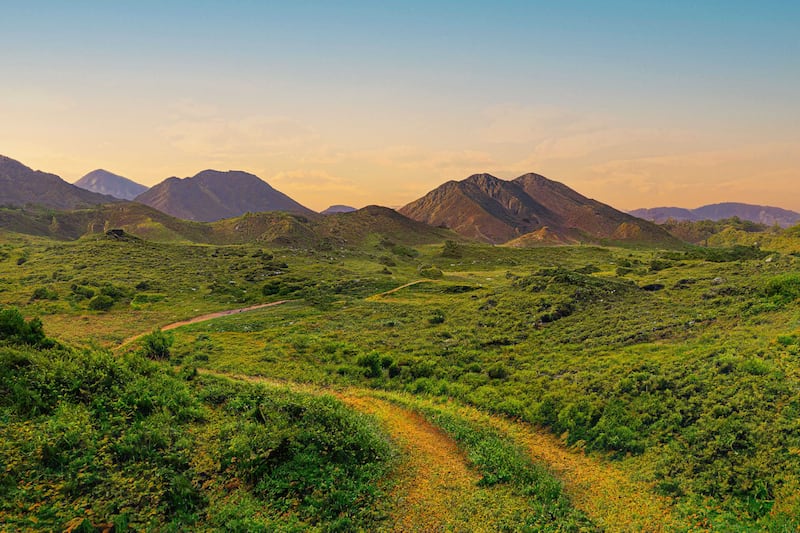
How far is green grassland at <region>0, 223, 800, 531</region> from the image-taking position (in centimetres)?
1119

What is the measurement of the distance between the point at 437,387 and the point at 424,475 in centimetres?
873

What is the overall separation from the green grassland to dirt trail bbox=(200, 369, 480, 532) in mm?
779

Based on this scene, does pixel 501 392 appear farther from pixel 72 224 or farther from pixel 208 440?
pixel 72 224

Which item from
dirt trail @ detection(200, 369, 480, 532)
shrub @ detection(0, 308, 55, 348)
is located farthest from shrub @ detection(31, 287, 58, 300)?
dirt trail @ detection(200, 369, 480, 532)

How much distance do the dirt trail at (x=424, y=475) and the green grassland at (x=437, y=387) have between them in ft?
2.56

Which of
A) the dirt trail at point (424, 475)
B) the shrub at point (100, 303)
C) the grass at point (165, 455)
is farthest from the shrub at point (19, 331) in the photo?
the shrub at point (100, 303)

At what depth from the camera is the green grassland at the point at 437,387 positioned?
36.7 ft

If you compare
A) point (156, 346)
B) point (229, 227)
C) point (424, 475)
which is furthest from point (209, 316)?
point (229, 227)

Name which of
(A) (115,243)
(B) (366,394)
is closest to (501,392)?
(B) (366,394)

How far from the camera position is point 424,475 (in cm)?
1362

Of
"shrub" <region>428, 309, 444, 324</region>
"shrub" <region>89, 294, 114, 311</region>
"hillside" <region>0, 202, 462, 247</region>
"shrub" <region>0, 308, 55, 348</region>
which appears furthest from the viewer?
"hillside" <region>0, 202, 462, 247</region>

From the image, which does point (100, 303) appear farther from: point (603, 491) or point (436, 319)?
point (603, 491)

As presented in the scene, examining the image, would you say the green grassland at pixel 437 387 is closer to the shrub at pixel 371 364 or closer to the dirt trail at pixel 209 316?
the shrub at pixel 371 364

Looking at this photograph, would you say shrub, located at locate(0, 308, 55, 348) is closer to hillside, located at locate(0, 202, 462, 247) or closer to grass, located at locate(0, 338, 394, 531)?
grass, located at locate(0, 338, 394, 531)
